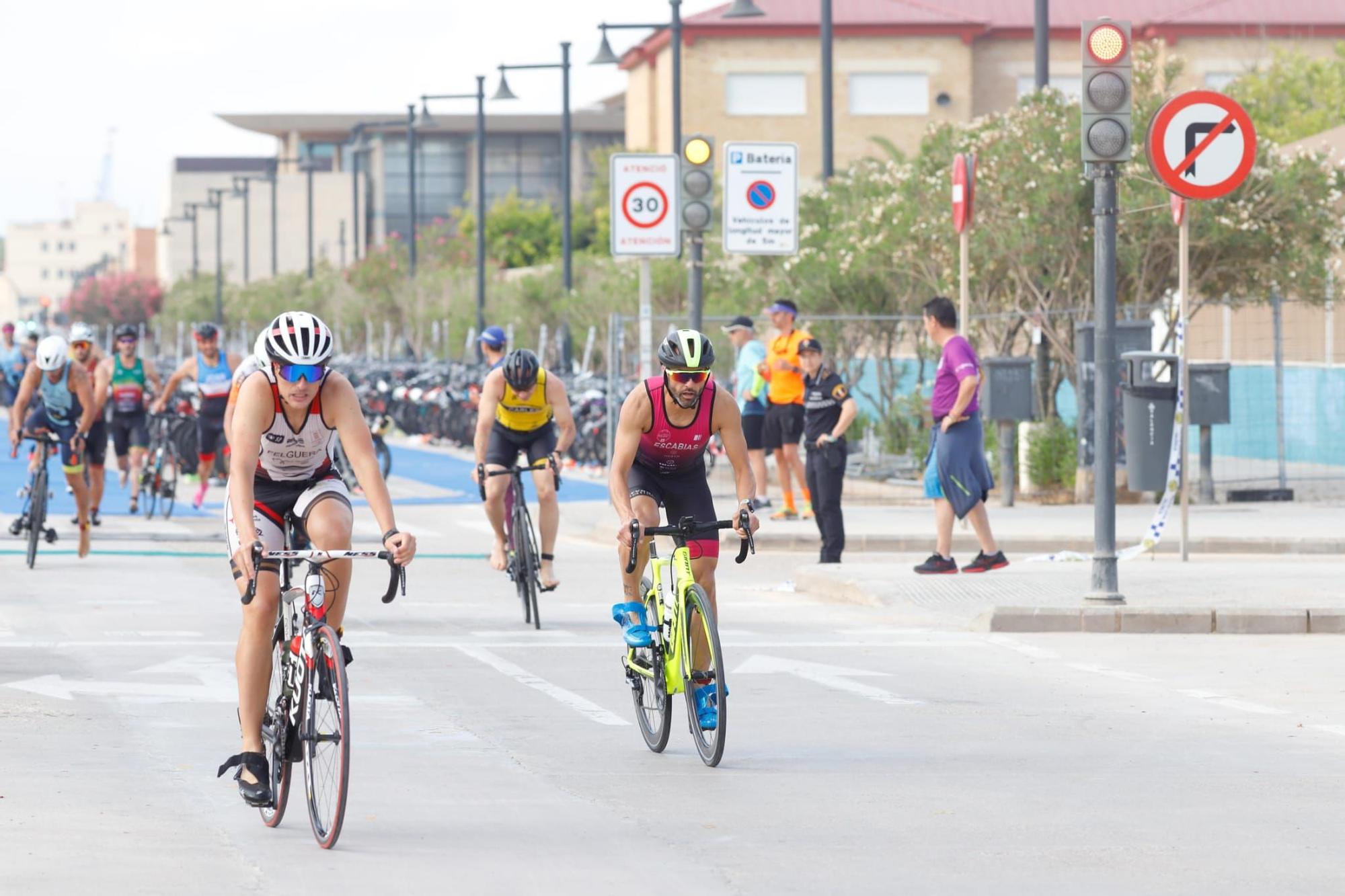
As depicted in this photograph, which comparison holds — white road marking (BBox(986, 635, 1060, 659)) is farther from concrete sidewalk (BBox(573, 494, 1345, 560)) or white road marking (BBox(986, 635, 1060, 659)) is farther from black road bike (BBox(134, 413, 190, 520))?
black road bike (BBox(134, 413, 190, 520))

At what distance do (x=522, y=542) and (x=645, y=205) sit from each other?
27.8 feet

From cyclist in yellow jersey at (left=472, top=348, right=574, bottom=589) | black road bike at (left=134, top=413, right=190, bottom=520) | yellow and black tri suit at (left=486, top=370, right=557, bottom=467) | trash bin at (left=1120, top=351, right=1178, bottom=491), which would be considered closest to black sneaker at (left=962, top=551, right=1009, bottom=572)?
trash bin at (left=1120, top=351, right=1178, bottom=491)

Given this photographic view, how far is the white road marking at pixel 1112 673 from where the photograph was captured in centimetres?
1152

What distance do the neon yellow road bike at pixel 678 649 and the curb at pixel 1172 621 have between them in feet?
14.6

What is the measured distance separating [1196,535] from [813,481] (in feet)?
12.1

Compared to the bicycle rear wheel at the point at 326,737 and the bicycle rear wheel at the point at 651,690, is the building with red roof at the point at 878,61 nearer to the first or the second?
the bicycle rear wheel at the point at 651,690

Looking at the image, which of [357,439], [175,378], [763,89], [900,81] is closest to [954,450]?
[357,439]

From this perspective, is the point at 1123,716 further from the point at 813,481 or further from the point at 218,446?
the point at 218,446

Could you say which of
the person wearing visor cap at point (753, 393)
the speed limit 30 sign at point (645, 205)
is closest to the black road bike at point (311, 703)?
the person wearing visor cap at point (753, 393)

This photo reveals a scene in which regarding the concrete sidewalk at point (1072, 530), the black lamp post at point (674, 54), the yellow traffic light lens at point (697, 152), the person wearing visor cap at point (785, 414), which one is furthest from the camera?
the black lamp post at point (674, 54)

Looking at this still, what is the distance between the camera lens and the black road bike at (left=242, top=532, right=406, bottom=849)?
724 centimetres

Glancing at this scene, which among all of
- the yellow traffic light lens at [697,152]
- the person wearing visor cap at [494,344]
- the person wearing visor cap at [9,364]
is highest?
the yellow traffic light lens at [697,152]

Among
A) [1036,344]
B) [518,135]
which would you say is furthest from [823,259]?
[518,135]

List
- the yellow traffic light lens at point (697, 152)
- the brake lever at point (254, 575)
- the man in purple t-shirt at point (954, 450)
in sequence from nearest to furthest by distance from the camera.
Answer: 1. the brake lever at point (254, 575)
2. the man in purple t-shirt at point (954, 450)
3. the yellow traffic light lens at point (697, 152)
